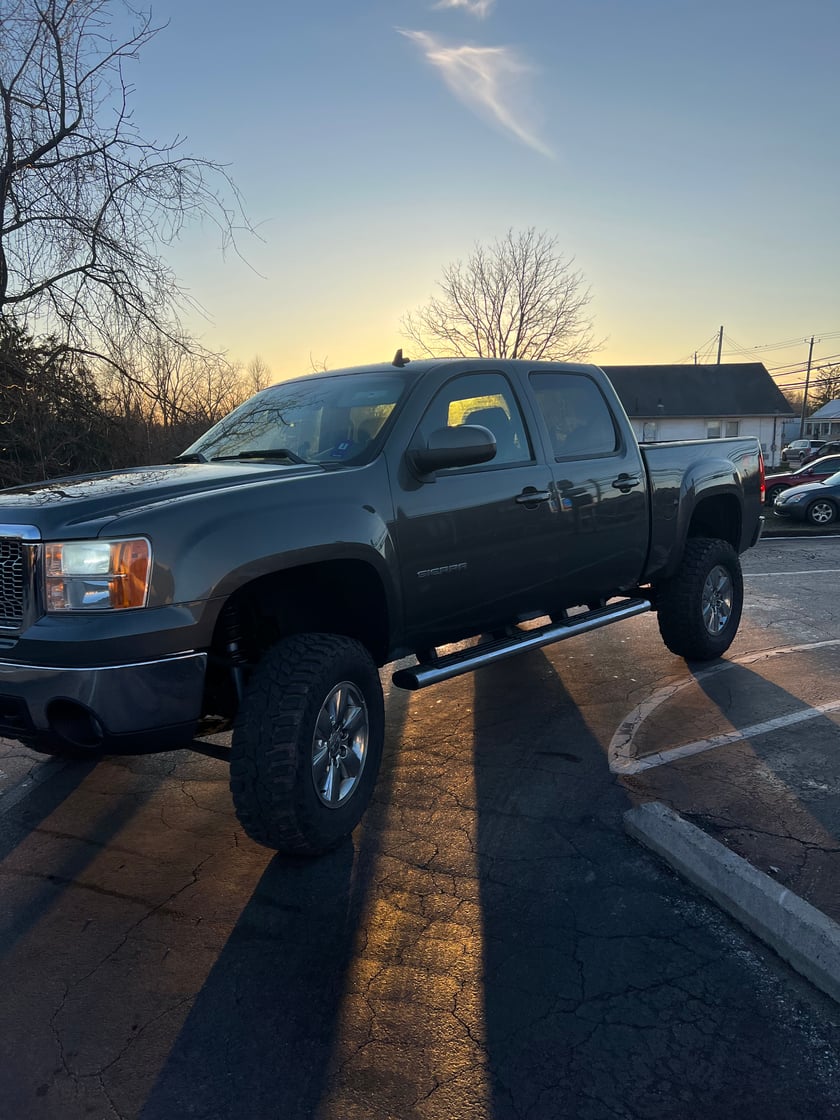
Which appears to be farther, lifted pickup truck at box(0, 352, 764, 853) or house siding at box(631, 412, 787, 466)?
house siding at box(631, 412, 787, 466)

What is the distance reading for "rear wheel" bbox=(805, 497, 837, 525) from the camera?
55.3 ft

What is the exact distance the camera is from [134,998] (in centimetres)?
258

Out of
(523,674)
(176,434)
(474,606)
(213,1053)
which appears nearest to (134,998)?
(213,1053)

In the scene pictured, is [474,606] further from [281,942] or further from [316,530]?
[281,942]

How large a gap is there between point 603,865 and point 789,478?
791 inches

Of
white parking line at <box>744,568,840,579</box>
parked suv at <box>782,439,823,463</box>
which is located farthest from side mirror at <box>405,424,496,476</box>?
parked suv at <box>782,439,823,463</box>

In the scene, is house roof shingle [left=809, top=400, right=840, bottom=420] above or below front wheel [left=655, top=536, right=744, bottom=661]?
above

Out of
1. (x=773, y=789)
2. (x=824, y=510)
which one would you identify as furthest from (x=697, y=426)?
(x=773, y=789)

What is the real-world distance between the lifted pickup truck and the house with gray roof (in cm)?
4334

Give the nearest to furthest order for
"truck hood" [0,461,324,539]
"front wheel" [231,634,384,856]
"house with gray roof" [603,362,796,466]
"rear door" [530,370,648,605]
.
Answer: "truck hood" [0,461,324,539]
"front wheel" [231,634,384,856]
"rear door" [530,370,648,605]
"house with gray roof" [603,362,796,466]

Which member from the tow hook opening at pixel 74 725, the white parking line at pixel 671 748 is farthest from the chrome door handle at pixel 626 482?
the tow hook opening at pixel 74 725

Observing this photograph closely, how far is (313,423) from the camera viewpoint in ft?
13.9

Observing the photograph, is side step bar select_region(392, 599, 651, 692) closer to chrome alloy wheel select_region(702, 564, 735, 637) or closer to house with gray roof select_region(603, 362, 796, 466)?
chrome alloy wheel select_region(702, 564, 735, 637)

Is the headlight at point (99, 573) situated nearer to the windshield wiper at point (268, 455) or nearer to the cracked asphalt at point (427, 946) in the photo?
the cracked asphalt at point (427, 946)
